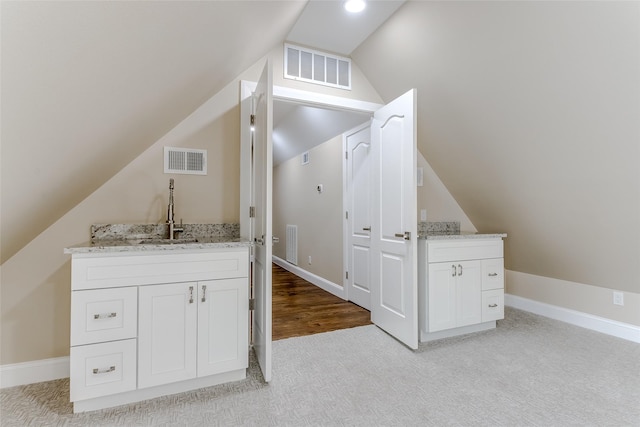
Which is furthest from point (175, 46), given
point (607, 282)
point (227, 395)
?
point (607, 282)

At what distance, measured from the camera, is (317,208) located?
4645 millimetres

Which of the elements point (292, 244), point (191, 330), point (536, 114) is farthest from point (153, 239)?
point (292, 244)

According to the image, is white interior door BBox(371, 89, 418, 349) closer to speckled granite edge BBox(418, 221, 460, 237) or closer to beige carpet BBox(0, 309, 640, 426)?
beige carpet BBox(0, 309, 640, 426)

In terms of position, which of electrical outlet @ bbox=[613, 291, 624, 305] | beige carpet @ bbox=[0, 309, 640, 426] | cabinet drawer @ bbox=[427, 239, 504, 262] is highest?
cabinet drawer @ bbox=[427, 239, 504, 262]

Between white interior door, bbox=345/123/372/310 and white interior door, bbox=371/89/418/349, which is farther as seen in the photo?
white interior door, bbox=345/123/372/310

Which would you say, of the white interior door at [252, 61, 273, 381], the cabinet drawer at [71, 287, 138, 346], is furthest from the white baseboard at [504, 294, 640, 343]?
the cabinet drawer at [71, 287, 138, 346]

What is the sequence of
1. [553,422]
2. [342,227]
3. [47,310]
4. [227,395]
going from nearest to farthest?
[553,422] < [227,395] < [47,310] < [342,227]

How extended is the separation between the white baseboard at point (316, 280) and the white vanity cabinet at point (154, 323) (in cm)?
218

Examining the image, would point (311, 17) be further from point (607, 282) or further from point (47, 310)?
point (607, 282)

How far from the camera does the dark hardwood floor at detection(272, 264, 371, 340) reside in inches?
114

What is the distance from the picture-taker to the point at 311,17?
2443 mm

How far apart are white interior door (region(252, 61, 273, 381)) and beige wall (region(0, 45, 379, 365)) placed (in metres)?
0.38

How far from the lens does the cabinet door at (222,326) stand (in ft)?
5.98

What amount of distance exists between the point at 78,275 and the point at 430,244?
245 centimetres
